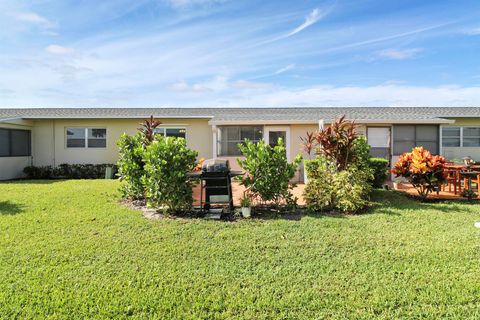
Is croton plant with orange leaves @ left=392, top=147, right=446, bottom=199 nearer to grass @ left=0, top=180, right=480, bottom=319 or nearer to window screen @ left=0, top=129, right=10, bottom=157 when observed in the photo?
grass @ left=0, top=180, right=480, bottom=319

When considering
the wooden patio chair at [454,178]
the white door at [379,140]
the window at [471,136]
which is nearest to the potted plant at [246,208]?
the wooden patio chair at [454,178]

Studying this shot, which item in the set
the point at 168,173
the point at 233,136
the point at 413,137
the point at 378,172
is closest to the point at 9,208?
the point at 168,173

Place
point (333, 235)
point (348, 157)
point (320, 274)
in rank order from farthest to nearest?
point (348, 157) < point (333, 235) < point (320, 274)

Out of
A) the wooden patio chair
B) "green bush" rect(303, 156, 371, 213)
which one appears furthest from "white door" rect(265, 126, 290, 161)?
the wooden patio chair

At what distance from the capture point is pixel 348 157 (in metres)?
7.92

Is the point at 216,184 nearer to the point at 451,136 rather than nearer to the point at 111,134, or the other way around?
the point at 111,134

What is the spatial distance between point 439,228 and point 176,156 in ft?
18.1

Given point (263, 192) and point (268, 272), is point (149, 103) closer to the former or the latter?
point (263, 192)

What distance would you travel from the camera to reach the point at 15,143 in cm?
1552

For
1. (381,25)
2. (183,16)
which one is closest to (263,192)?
(183,16)

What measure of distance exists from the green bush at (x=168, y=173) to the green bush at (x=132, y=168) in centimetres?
136

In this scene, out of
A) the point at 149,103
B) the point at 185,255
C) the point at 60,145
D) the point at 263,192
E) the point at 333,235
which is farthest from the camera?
the point at 149,103

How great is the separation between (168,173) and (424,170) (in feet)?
22.2

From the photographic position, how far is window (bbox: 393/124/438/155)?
1405cm
